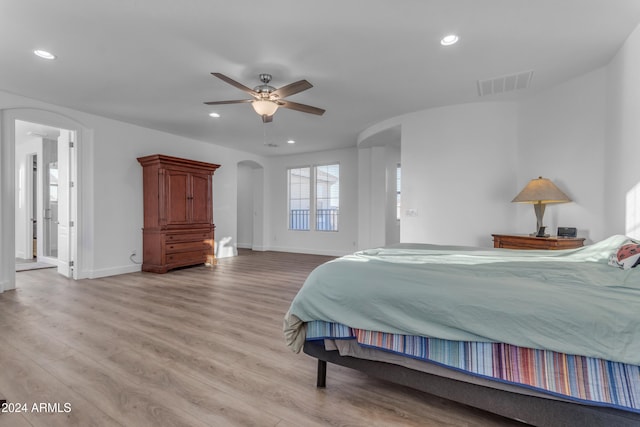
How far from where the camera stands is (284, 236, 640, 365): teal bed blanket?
1100mm

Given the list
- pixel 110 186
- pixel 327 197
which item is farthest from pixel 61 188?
pixel 327 197

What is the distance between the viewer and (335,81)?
348cm

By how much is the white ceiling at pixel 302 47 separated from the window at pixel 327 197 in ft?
10.8

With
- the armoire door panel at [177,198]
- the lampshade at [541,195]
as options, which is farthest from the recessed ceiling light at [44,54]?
the lampshade at [541,195]

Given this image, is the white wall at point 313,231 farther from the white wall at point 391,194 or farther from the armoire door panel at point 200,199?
the armoire door panel at point 200,199

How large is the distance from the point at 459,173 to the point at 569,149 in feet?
4.15

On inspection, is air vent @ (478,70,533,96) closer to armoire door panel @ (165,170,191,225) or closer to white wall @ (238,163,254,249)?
armoire door panel @ (165,170,191,225)

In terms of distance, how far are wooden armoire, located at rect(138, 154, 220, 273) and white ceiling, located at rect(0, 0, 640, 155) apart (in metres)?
1.22

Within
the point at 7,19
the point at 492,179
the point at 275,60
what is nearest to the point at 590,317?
the point at 275,60

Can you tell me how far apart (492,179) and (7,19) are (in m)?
5.43

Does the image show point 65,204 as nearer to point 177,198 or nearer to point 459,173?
point 177,198

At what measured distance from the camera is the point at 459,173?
14.3 feet

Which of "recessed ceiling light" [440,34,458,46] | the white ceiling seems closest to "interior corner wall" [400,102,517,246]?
the white ceiling

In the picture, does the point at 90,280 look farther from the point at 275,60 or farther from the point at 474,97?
the point at 474,97
